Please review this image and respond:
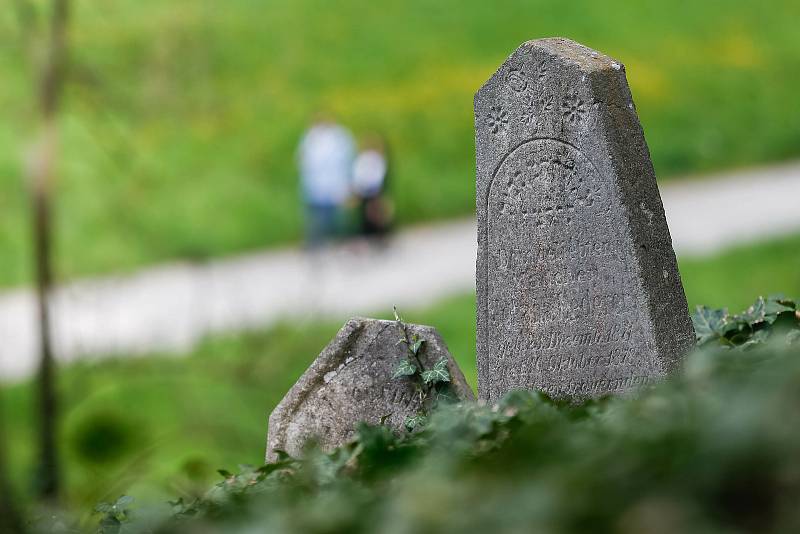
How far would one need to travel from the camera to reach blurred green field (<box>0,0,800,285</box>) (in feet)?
46.9

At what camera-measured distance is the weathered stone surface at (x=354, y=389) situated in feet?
16.9

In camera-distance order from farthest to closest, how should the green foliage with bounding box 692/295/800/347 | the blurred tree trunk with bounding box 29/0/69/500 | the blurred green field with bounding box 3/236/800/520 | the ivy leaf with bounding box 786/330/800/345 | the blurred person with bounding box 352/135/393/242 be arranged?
1. the blurred person with bounding box 352/135/393/242
2. the blurred green field with bounding box 3/236/800/520
3. the green foliage with bounding box 692/295/800/347
4. the ivy leaf with bounding box 786/330/800/345
5. the blurred tree trunk with bounding box 29/0/69/500

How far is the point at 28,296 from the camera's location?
1362 cm

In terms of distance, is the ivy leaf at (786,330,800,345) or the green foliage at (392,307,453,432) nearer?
the ivy leaf at (786,330,800,345)

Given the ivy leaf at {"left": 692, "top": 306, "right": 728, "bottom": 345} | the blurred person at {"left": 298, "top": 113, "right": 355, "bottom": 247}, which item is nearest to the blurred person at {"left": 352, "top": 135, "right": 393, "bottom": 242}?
the blurred person at {"left": 298, "top": 113, "right": 355, "bottom": 247}

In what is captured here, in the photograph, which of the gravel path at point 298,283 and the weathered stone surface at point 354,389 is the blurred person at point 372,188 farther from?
the weathered stone surface at point 354,389

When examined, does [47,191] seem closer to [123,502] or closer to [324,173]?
[123,502]

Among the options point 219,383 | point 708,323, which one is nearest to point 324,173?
point 219,383

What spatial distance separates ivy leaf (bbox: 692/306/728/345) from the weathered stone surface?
105cm

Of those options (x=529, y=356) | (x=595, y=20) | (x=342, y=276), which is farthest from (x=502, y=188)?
(x=595, y=20)

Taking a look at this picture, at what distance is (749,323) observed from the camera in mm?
5512

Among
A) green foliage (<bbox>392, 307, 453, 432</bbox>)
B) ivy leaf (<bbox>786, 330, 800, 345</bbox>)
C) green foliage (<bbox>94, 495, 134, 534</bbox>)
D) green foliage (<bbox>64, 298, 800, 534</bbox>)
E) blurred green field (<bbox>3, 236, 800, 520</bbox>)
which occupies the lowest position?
blurred green field (<bbox>3, 236, 800, 520</bbox>)

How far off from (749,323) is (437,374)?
1325mm

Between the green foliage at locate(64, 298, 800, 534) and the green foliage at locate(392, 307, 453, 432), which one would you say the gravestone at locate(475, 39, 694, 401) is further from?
the green foliage at locate(64, 298, 800, 534)
